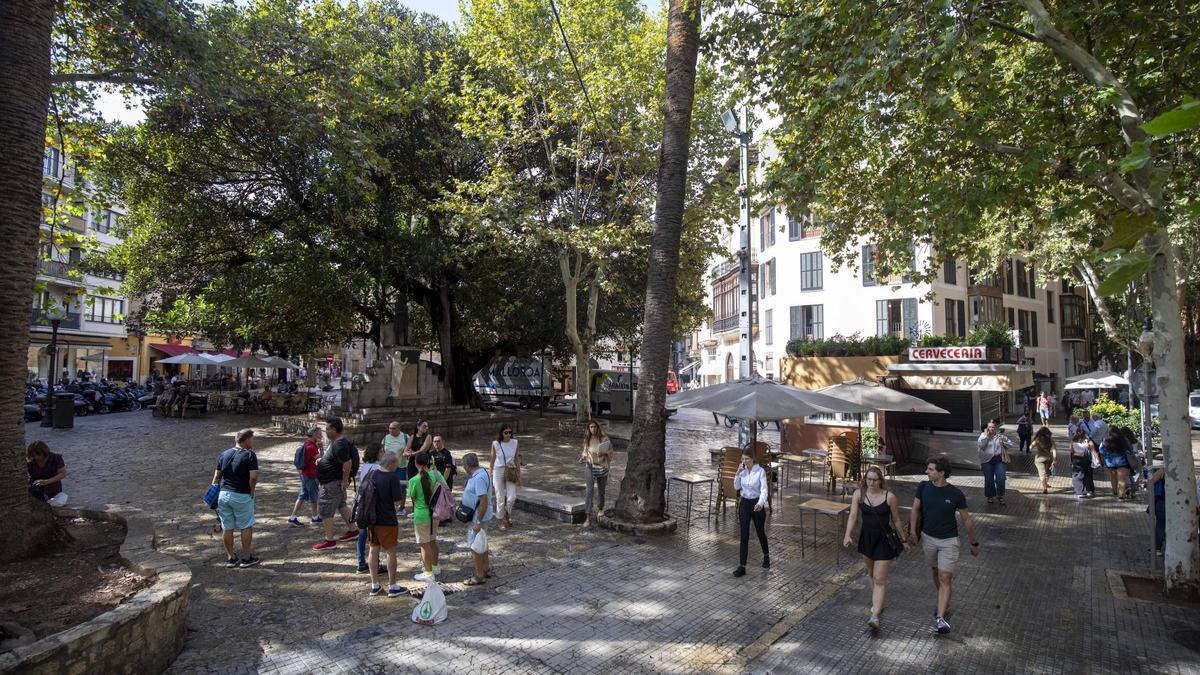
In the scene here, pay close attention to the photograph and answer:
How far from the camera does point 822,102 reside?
831 cm

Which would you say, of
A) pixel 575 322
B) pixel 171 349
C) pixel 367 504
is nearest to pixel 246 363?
pixel 575 322

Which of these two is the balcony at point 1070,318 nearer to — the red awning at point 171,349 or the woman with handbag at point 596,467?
the woman with handbag at point 596,467

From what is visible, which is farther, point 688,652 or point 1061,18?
point 1061,18

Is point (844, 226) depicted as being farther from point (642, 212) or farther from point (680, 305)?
point (680, 305)

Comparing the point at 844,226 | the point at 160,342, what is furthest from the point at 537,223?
the point at 160,342

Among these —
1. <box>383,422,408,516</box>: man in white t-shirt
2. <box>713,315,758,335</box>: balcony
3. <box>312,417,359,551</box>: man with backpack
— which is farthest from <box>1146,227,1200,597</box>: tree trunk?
<box>713,315,758,335</box>: balcony

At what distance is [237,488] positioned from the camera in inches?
282

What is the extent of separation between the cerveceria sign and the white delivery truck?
22836 millimetres

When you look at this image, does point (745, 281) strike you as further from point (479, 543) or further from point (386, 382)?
point (386, 382)

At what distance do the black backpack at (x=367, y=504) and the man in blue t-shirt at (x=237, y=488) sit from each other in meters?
1.45

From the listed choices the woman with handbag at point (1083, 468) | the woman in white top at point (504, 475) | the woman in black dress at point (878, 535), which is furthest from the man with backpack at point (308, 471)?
the woman with handbag at point (1083, 468)

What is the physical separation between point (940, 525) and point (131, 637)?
269 inches

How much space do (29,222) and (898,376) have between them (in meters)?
16.3

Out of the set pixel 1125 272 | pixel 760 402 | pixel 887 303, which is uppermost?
pixel 887 303
